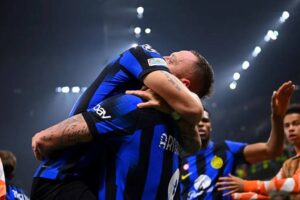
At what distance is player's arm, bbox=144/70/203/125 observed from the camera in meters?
1.88

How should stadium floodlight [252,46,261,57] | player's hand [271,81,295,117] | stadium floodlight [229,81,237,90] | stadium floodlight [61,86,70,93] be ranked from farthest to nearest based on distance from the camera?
stadium floodlight [229,81,237,90], stadium floodlight [61,86,70,93], stadium floodlight [252,46,261,57], player's hand [271,81,295,117]

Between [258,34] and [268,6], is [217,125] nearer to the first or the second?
[258,34]

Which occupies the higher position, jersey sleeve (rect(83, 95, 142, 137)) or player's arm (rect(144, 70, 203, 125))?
player's arm (rect(144, 70, 203, 125))

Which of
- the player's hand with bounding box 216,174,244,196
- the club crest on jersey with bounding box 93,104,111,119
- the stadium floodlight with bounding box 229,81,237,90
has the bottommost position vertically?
the stadium floodlight with bounding box 229,81,237,90

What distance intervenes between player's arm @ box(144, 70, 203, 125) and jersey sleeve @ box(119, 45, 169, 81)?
3 centimetres

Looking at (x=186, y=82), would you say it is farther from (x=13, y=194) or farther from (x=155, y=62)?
(x=13, y=194)

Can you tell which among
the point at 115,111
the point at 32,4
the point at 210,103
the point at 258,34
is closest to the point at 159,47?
the point at 258,34

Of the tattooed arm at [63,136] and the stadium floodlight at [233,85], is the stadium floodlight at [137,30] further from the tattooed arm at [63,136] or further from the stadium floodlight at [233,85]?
the tattooed arm at [63,136]

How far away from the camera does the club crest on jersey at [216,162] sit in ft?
12.5

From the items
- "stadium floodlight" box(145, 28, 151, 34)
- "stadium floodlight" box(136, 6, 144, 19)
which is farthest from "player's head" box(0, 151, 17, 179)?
"stadium floodlight" box(145, 28, 151, 34)

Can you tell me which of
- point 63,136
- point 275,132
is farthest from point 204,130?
point 63,136

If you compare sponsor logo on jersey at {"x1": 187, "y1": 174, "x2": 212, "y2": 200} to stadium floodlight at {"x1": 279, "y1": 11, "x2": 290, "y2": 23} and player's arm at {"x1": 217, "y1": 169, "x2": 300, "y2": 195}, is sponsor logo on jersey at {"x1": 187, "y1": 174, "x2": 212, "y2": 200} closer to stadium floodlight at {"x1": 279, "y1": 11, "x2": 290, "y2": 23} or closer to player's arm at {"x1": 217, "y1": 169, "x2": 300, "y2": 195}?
player's arm at {"x1": 217, "y1": 169, "x2": 300, "y2": 195}

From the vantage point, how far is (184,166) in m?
3.84

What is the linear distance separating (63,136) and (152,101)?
362mm
